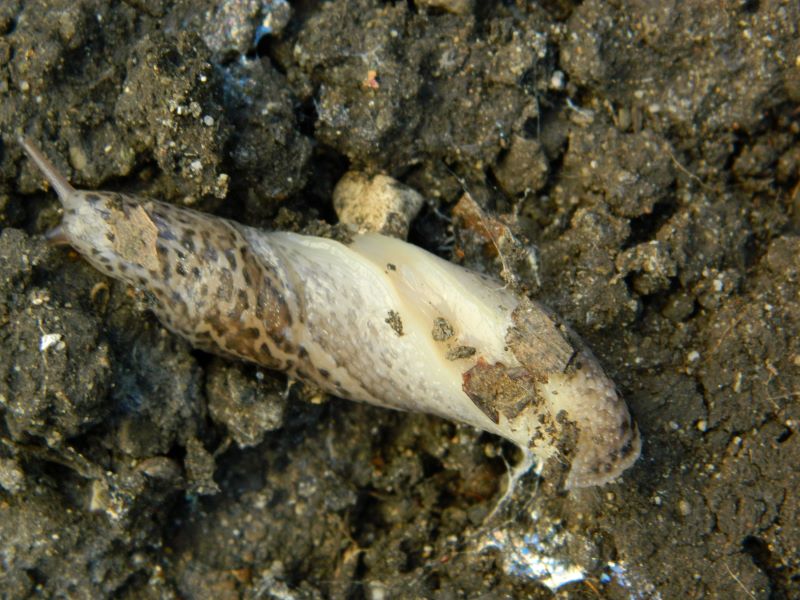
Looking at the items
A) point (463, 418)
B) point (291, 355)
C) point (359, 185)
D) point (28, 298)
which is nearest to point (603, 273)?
point (463, 418)

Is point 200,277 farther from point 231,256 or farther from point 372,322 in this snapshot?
point 372,322

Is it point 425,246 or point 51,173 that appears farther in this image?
point 425,246

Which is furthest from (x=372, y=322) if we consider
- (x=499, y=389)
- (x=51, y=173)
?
(x=51, y=173)

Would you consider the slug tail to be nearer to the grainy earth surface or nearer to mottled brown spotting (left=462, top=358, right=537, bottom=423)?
the grainy earth surface

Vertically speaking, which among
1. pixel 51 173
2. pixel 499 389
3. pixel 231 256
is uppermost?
pixel 51 173

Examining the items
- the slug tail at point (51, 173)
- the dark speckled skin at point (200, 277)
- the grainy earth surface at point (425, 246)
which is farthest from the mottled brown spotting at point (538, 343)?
the slug tail at point (51, 173)

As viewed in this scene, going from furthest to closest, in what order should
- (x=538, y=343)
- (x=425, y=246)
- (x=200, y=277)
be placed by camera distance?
(x=425, y=246)
(x=200, y=277)
(x=538, y=343)

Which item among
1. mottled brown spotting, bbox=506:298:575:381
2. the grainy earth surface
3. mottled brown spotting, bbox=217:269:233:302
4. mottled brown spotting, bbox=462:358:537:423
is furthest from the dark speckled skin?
mottled brown spotting, bbox=506:298:575:381
